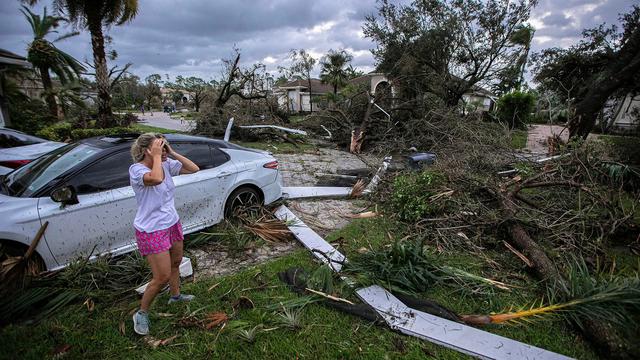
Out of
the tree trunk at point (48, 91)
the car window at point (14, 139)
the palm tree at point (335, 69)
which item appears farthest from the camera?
the palm tree at point (335, 69)

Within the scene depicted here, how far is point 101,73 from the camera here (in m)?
12.1

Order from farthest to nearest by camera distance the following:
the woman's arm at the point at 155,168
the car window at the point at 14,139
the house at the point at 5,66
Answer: the house at the point at 5,66
the car window at the point at 14,139
the woman's arm at the point at 155,168

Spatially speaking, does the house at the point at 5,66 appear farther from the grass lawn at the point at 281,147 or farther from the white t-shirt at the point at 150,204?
the white t-shirt at the point at 150,204

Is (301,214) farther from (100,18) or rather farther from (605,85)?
(100,18)

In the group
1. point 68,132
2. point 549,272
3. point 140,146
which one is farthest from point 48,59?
point 549,272

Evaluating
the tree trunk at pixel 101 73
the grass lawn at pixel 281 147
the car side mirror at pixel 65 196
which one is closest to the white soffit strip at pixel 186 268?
the car side mirror at pixel 65 196

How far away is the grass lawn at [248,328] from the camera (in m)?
2.50

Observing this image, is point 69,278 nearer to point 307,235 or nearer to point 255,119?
point 307,235

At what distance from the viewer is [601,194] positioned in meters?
4.71

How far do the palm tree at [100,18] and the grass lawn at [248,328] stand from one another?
1234 cm

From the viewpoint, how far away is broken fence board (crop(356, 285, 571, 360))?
2490mm

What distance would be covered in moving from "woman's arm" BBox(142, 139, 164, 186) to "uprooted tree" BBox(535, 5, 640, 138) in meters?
10.3

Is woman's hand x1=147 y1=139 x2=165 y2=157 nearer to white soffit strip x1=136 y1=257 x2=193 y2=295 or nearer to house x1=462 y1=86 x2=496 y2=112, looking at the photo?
white soffit strip x1=136 y1=257 x2=193 y2=295

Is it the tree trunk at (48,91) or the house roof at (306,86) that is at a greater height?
the house roof at (306,86)
